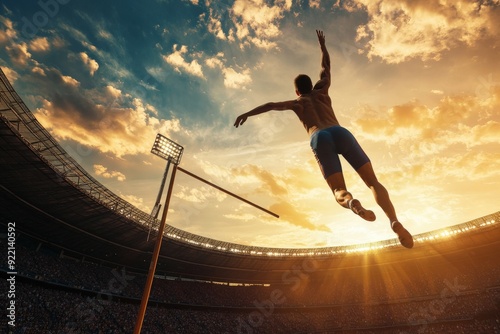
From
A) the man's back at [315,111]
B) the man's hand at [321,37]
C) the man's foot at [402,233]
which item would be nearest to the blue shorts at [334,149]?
the man's back at [315,111]

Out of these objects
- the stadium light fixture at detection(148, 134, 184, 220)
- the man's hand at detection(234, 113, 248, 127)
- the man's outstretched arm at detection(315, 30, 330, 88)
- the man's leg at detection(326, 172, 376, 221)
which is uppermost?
the stadium light fixture at detection(148, 134, 184, 220)

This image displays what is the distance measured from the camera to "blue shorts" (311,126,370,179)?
2963mm

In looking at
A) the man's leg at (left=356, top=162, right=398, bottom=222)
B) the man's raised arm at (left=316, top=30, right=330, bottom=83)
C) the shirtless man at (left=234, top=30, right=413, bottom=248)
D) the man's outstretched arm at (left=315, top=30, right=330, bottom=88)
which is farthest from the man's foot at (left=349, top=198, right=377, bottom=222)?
the man's raised arm at (left=316, top=30, right=330, bottom=83)

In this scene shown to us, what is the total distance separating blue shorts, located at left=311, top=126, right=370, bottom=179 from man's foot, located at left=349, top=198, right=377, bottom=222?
0.53 metres

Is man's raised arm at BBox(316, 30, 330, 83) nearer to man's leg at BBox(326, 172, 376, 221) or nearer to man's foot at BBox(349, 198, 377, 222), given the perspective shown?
man's leg at BBox(326, 172, 376, 221)

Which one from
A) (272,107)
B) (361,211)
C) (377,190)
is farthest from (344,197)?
(272,107)

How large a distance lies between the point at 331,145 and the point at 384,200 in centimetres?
82

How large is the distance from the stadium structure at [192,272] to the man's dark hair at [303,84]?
A: 15.0 metres

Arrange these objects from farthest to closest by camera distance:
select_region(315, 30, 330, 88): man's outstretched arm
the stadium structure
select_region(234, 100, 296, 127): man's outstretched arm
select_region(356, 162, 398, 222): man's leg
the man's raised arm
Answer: the stadium structure < the man's raised arm < select_region(315, 30, 330, 88): man's outstretched arm < select_region(234, 100, 296, 127): man's outstretched arm < select_region(356, 162, 398, 222): man's leg

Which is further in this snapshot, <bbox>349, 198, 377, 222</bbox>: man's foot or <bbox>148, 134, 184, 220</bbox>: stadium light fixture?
<bbox>148, 134, 184, 220</bbox>: stadium light fixture

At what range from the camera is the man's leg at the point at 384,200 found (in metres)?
2.69

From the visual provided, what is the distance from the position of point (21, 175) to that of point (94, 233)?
843 cm

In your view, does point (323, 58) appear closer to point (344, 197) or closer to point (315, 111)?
point (315, 111)

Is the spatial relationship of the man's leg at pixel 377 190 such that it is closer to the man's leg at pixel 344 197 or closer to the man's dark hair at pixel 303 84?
the man's leg at pixel 344 197
